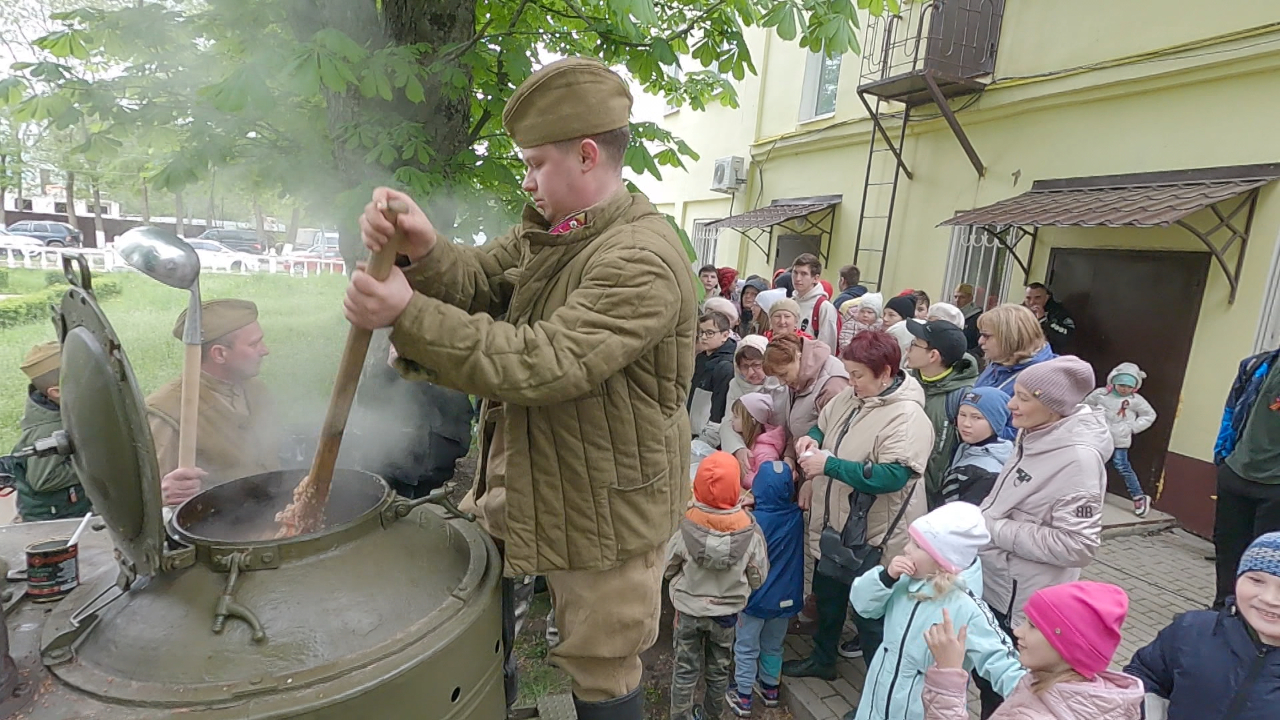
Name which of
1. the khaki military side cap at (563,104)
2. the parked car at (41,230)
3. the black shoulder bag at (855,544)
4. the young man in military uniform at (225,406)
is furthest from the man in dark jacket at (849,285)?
the parked car at (41,230)

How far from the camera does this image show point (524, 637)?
388 cm

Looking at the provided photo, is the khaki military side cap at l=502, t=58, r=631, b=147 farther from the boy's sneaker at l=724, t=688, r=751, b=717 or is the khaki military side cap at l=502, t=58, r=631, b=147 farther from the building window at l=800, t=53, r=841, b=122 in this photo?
the building window at l=800, t=53, r=841, b=122

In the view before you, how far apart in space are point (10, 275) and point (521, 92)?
17.4 metres

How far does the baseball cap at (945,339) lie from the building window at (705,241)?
12.1 meters

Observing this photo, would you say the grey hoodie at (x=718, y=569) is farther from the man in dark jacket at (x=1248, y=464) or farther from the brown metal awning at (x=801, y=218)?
the brown metal awning at (x=801, y=218)

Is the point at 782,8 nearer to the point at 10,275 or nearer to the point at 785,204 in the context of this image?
the point at 785,204

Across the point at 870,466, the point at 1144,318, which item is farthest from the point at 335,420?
the point at 1144,318

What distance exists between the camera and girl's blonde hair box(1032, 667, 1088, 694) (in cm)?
193

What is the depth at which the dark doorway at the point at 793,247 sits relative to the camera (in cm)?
1190

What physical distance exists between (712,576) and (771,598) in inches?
17.8

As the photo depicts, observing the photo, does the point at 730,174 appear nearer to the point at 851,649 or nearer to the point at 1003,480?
the point at 851,649

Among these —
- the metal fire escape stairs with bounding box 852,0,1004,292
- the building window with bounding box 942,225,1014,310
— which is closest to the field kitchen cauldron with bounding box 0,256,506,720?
the building window with bounding box 942,225,1014,310

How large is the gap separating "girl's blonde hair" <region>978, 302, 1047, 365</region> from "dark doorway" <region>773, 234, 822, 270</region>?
7701 mm

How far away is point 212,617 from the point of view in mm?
1357
